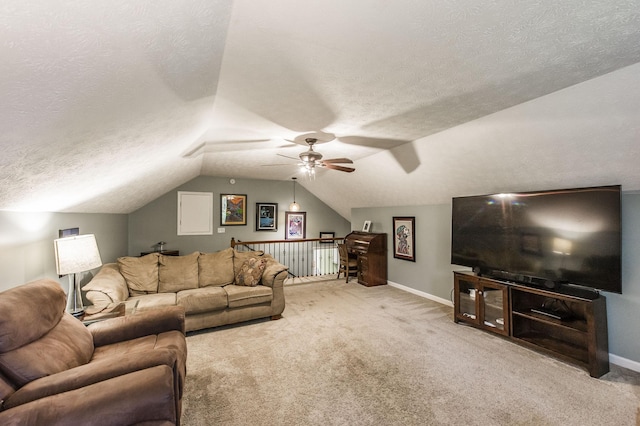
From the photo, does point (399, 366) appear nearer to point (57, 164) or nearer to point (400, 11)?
point (400, 11)

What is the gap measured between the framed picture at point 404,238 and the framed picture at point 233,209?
3585 mm

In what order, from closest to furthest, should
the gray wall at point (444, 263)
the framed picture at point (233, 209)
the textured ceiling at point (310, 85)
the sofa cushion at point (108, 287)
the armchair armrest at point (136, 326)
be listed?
the textured ceiling at point (310, 85), the armchair armrest at point (136, 326), the gray wall at point (444, 263), the sofa cushion at point (108, 287), the framed picture at point (233, 209)

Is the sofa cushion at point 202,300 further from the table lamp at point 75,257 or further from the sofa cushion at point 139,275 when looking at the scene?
the table lamp at point 75,257

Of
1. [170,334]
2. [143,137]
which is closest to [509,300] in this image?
[170,334]

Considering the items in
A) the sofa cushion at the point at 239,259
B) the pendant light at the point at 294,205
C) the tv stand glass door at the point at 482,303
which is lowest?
the tv stand glass door at the point at 482,303

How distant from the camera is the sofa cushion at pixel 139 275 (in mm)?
3742

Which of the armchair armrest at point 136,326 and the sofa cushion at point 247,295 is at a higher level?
the armchair armrest at point 136,326

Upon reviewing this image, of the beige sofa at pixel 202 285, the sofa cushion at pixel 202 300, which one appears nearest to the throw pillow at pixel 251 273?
the beige sofa at pixel 202 285

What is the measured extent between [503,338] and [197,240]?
5885 millimetres

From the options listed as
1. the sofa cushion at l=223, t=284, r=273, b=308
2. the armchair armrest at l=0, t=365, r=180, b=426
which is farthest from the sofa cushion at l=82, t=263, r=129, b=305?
the armchair armrest at l=0, t=365, r=180, b=426

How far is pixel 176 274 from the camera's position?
404cm

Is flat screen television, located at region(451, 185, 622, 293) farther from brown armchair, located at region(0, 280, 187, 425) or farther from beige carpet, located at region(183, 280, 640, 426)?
brown armchair, located at region(0, 280, 187, 425)

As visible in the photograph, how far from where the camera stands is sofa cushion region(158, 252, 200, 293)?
3943 millimetres

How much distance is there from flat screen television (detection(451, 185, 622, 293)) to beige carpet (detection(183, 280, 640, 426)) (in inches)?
34.2
